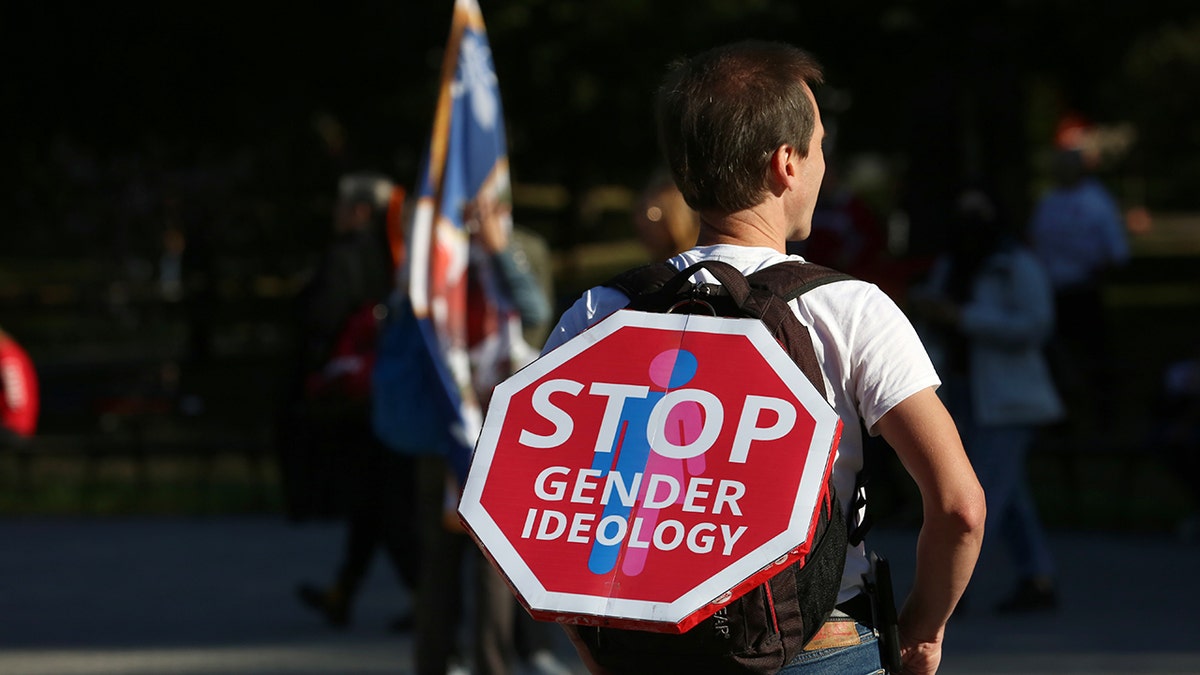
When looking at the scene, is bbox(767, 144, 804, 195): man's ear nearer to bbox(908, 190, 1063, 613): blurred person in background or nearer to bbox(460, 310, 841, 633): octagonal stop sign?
bbox(460, 310, 841, 633): octagonal stop sign

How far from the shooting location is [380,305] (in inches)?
311

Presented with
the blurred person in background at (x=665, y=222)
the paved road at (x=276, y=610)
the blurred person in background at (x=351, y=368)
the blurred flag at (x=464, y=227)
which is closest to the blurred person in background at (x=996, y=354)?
the paved road at (x=276, y=610)

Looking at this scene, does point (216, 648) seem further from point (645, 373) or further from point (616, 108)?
A: point (616, 108)

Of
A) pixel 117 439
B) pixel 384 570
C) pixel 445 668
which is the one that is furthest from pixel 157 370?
pixel 445 668

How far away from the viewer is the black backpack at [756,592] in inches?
97.4

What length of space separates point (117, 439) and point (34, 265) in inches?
1845

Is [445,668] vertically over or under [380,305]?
under

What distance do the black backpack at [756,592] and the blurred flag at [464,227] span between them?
11.6ft

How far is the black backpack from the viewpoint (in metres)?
2.47

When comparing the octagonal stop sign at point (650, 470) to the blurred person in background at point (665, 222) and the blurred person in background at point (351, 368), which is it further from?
the blurred person in background at point (351, 368)

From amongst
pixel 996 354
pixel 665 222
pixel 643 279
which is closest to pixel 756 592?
pixel 643 279

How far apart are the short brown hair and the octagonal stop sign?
26cm

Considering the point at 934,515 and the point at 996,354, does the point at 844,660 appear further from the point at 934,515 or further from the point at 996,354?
the point at 996,354

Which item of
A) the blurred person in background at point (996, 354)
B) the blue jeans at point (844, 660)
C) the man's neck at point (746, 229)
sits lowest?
the blurred person in background at point (996, 354)
